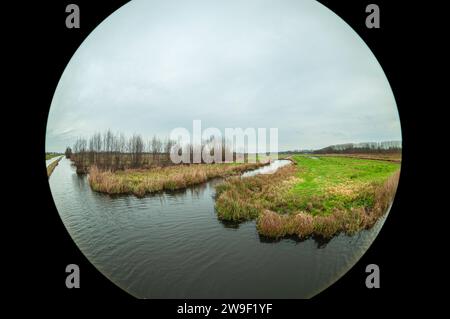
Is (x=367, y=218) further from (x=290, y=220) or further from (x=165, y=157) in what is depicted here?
(x=165, y=157)

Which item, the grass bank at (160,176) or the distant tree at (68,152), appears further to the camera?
the grass bank at (160,176)

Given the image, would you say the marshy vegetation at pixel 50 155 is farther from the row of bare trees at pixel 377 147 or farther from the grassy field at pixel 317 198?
the row of bare trees at pixel 377 147

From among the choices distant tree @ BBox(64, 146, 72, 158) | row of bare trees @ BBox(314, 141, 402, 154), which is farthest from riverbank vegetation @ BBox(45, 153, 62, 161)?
row of bare trees @ BBox(314, 141, 402, 154)

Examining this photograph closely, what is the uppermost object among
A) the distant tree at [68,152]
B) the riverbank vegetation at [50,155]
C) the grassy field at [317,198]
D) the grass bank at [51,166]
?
the distant tree at [68,152]

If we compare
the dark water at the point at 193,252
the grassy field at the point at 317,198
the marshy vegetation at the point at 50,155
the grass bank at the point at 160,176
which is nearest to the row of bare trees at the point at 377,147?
the grassy field at the point at 317,198

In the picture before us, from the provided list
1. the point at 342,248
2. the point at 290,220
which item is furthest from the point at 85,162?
the point at 342,248

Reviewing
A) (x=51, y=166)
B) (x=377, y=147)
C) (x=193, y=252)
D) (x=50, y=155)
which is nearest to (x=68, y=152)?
(x=50, y=155)
